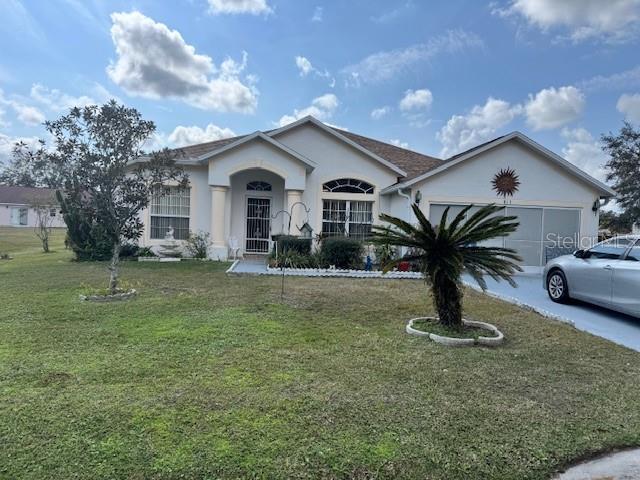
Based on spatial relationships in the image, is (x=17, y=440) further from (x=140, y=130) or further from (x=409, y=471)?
(x=140, y=130)

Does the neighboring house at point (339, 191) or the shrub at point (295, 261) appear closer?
the shrub at point (295, 261)

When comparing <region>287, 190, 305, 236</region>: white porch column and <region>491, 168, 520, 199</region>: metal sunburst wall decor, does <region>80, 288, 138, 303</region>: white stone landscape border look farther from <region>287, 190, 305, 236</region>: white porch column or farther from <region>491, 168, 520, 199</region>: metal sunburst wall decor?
<region>491, 168, 520, 199</region>: metal sunburst wall decor

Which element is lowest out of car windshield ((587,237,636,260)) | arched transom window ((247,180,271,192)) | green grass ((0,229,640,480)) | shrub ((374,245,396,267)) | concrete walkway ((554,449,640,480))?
concrete walkway ((554,449,640,480))

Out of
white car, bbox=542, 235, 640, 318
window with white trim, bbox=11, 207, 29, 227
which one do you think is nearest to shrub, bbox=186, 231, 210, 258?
white car, bbox=542, 235, 640, 318

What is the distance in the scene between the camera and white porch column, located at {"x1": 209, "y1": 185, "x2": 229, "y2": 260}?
15.0 metres

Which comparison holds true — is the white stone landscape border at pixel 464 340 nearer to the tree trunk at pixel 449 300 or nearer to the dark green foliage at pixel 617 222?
the tree trunk at pixel 449 300

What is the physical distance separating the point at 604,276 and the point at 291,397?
267 inches

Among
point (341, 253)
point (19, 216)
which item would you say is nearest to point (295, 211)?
point (341, 253)

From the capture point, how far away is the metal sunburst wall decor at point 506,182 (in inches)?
567

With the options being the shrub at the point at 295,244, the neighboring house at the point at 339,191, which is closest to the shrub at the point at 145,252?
the neighboring house at the point at 339,191

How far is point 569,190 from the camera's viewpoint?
48.1 ft

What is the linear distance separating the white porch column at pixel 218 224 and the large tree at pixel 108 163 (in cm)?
530

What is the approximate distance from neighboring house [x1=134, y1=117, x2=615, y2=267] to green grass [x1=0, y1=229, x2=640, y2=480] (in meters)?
7.81

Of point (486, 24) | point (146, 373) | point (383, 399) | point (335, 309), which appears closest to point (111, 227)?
point (335, 309)
